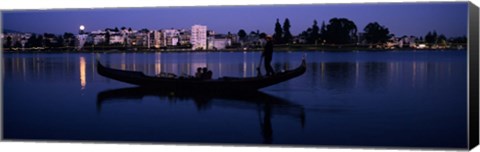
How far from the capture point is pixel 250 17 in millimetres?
8242

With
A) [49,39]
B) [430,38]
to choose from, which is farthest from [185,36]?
[430,38]

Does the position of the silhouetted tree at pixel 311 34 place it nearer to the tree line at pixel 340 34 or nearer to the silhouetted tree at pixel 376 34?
the tree line at pixel 340 34

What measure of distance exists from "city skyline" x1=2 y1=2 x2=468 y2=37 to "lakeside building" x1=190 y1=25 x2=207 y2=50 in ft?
0.22

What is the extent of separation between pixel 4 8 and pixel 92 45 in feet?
2.72

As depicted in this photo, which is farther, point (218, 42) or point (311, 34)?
point (218, 42)

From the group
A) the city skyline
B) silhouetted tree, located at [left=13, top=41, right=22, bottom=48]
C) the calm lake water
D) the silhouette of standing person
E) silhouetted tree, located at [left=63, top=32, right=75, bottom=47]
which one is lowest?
the calm lake water

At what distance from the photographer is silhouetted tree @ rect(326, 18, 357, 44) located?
8.03 m

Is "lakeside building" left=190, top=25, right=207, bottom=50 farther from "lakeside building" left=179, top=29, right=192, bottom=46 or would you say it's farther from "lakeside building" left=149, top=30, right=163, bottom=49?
"lakeside building" left=149, top=30, right=163, bottom=49

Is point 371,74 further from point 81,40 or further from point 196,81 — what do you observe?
point 81,40

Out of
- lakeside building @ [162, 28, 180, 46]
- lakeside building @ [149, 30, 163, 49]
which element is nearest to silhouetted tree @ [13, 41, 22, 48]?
lakeside building @ [149, 30, 163, 49]

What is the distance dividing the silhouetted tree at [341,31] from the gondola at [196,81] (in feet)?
1.11

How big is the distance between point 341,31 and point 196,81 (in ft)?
4.45

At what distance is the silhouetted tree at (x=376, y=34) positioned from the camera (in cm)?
808

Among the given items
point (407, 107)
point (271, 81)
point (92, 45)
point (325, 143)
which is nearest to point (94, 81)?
point (92, 45)
